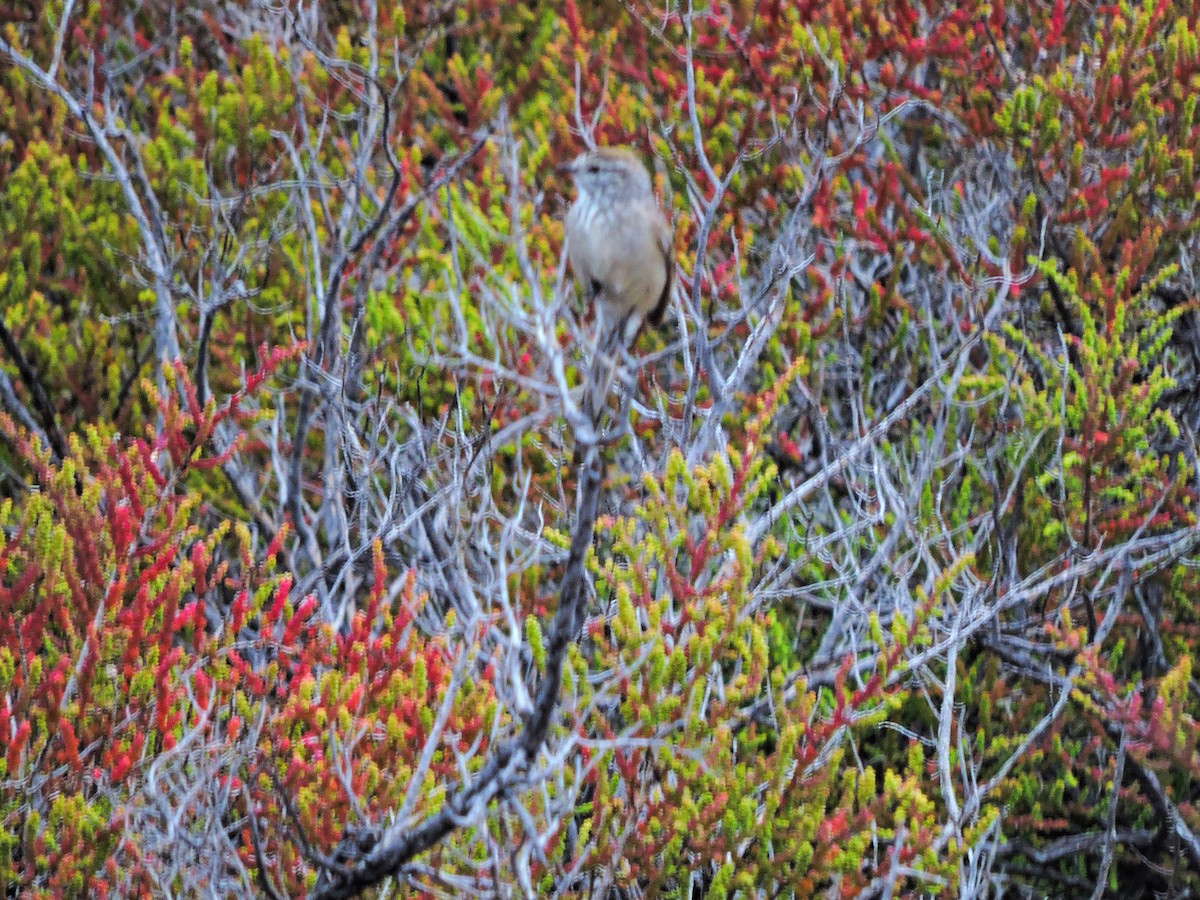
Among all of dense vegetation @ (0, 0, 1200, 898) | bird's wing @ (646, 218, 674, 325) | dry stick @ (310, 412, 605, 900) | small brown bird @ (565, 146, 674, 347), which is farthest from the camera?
bird's wing @ (646, 218, 674, 325)

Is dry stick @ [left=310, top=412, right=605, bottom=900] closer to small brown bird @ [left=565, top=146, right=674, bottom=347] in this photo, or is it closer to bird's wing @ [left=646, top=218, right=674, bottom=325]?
small brown bird @ [left=565, top=146, right=674, bottom=347]

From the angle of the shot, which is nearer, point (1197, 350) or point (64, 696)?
point (64, 696)

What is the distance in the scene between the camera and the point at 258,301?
6695 mm

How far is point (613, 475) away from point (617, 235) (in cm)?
98

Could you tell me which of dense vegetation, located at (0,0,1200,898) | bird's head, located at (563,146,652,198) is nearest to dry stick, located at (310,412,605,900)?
dense vegetation, located at (0,0,1200,898)

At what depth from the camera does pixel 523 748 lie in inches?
107

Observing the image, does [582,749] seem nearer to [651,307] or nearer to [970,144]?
[651,307]

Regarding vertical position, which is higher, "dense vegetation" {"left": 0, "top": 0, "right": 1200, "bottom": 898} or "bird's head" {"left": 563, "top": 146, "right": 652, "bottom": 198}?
"bird's head" {"left": 563, "top": 146, "right": 652, "bottom": 198}

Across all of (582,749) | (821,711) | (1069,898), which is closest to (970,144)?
(821,711)

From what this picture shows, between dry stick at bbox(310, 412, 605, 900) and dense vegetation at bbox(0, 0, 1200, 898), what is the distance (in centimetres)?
1

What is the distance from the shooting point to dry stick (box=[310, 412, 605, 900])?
8.55ft

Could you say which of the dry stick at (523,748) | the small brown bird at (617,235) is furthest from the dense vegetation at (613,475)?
the small brown bird at (617,235)

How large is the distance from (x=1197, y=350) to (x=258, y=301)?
169 inches

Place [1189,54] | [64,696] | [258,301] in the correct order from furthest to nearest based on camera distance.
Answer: [258,301] → [1189,54] → [64,696]
